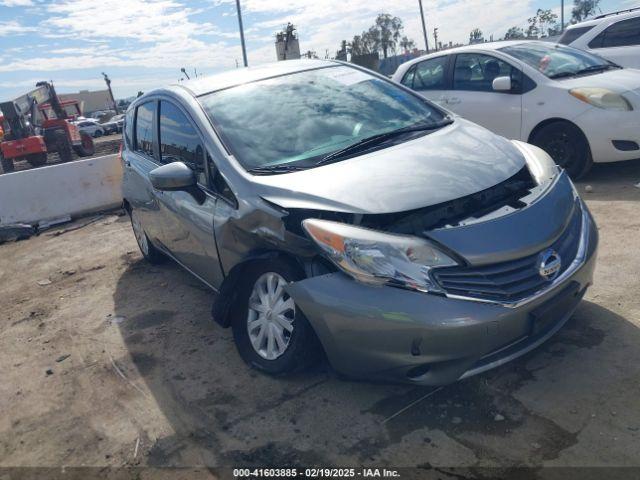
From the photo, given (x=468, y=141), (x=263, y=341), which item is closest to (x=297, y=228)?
(x=263, y=341)

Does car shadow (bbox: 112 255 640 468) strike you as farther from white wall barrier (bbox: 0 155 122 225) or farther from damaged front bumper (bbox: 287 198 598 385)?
white wall barrier (bbox: 0 155 122 225)

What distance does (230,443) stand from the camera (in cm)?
276

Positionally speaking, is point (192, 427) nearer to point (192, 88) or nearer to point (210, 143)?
point (210, 143)

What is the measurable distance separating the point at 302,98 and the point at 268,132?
50 cm

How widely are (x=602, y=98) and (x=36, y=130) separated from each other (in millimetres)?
17984

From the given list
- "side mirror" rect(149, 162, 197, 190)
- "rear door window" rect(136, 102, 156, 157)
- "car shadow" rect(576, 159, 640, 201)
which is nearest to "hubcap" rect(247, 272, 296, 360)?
"side mirror" rect(149, 162, 197, 190)

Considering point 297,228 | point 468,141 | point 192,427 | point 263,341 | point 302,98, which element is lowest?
point 192,427

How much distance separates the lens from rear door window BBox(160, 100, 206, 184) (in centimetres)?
364

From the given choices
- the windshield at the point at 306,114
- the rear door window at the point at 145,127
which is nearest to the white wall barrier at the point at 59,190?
the rear door window at the point at 145,127

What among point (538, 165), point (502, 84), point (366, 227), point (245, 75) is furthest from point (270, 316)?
point (502, 84)

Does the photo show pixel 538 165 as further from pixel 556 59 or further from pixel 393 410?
pixel 556 59

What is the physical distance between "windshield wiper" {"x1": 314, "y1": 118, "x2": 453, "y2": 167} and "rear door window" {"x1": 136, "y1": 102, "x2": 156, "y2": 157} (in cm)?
200

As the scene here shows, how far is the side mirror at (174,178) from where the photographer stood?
136 inches

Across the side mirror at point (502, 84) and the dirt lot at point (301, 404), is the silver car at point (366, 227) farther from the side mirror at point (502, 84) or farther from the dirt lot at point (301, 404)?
the side mirror at point (502, 84)
